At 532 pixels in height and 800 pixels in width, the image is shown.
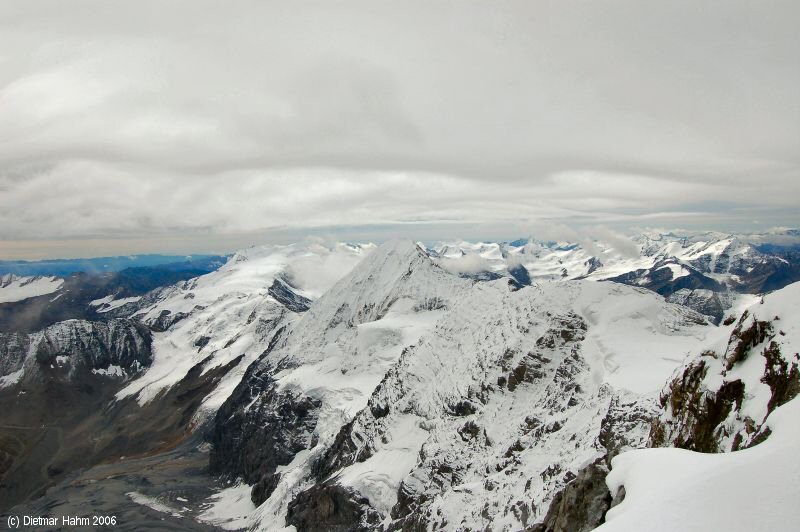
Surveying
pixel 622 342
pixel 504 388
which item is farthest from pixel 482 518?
pixel 622 342

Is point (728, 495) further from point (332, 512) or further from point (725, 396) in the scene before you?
point (332, 512)

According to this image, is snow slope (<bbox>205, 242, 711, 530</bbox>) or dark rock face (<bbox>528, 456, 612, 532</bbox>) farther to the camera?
snow slope (<bbox>205, 242, 711, 530</bbox>)

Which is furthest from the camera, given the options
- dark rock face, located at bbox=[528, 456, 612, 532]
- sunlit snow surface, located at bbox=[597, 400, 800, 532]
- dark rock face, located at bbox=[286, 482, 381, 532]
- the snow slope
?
dark rock face, located at bbox=[286, 482, 381, 532]

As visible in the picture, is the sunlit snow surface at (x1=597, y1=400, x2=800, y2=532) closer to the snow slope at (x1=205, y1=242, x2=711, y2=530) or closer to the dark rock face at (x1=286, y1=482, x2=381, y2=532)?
the snow slope at (x1=205, y1=242, x2=711, y2=530)

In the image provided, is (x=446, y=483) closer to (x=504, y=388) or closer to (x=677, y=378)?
(x=504, y=388)

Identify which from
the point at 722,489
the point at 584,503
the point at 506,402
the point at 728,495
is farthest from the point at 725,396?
the point at 506,402

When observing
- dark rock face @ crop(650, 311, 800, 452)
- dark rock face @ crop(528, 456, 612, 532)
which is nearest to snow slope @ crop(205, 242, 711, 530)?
dark rock face @ crop(650, 311, 800, 452)
